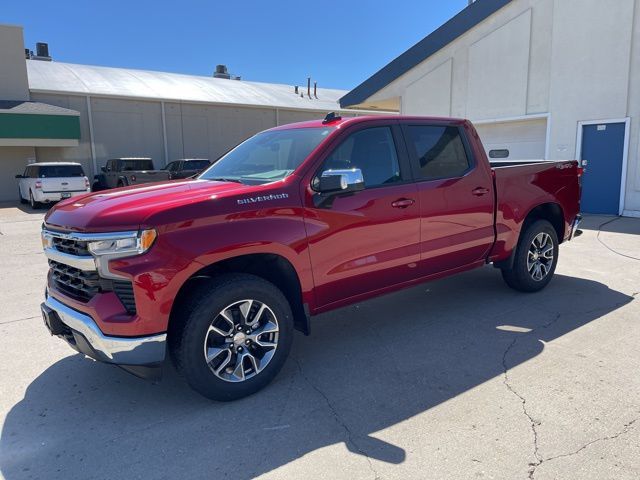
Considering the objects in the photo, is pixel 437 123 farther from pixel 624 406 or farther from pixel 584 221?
pixel 584 221

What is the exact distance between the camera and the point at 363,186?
3877 millimetres

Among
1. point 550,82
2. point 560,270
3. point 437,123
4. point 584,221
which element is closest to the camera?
point 437,123

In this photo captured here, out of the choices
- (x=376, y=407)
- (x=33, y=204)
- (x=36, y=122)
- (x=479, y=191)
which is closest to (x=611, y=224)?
(x=479, y=191)

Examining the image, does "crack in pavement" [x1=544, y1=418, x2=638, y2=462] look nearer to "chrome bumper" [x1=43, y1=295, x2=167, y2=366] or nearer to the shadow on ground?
"chrome bumper" [x1=43, y1=295, x2=167, y2=366]

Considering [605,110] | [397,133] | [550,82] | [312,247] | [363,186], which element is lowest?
[312,247]

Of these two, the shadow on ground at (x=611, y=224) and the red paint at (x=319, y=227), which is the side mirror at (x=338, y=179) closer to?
the red paint at (x=319, y=227)

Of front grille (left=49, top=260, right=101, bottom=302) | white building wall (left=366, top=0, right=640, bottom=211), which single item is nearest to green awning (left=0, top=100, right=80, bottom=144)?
white building wall (left=366, top=0, right=640, bottom=211)

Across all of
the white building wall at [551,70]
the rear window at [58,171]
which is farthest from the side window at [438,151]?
the rear window at [58,171]

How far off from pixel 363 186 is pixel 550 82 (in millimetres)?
11154

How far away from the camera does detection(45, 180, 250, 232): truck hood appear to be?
10.2ft

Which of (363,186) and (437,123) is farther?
(437,123)

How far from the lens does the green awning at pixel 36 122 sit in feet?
65.5

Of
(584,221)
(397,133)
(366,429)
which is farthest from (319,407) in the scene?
(584,221)

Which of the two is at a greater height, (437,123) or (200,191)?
(437,123)
